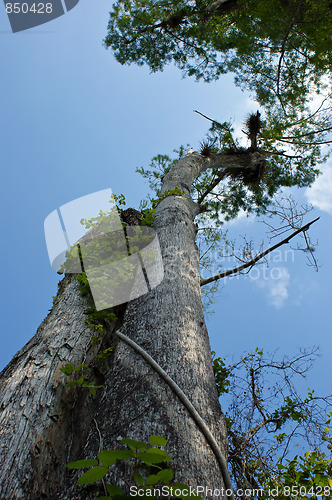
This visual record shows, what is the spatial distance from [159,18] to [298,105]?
13.5 ft

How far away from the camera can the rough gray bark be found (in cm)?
125

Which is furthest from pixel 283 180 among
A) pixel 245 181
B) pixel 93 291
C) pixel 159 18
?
pixel 93 291

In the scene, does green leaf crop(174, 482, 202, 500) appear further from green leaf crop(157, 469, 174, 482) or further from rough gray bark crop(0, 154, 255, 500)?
rough gray bark crop(0, 154, 255, 500)

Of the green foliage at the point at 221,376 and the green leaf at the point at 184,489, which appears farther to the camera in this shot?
the green foliage at the point at 221,376

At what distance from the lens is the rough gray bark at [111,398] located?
125 centimetres

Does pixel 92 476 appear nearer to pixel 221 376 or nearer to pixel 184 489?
pixel 184 489

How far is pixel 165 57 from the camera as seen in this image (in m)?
8.05

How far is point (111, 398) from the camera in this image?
1.46 m

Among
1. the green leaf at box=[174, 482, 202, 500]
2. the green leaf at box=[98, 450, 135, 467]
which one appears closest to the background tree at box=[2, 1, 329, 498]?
the green leaf at box=[174, 482, 202, 500]

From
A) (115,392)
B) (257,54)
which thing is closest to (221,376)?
(115,392)

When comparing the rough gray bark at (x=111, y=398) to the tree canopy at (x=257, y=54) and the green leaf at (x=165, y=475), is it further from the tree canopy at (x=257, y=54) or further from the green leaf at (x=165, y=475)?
the tree canopy at (x=257, y=54)

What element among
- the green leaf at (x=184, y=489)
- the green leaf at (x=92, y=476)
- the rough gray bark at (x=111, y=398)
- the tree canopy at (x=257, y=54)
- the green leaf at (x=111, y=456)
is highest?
the tree canopy at (x=257, y=54)

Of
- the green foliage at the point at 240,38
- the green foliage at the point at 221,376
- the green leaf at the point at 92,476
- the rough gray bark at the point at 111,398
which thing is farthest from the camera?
the green foliage at the point at 240,38

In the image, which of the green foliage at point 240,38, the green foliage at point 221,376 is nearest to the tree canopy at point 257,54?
the green foliage at point 240,38
